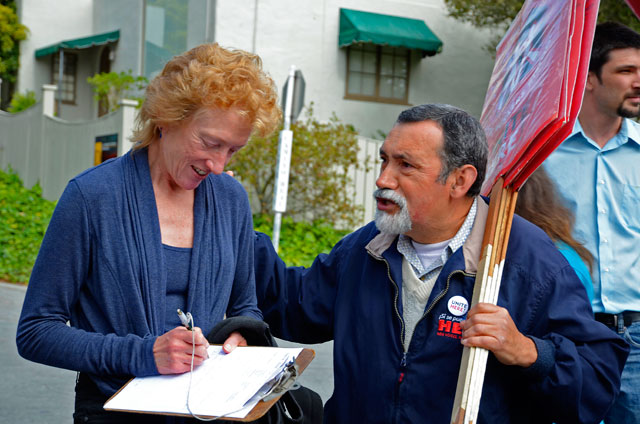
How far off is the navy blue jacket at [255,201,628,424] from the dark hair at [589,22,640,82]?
119 centimetres

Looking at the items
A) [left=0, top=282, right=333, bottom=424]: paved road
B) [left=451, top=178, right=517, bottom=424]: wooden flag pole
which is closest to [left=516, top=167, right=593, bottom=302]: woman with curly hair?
[left=451, top=178, right=517, bottom=424]: wooden flag pole

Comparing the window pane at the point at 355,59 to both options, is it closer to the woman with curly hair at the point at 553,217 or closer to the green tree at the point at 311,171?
the green tree at the point at 311,171

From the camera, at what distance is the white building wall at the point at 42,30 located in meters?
22.9

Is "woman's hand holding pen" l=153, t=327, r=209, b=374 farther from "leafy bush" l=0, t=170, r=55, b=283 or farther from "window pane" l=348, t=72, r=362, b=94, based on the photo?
"window pane" l=348, t=72, r=362, b=94

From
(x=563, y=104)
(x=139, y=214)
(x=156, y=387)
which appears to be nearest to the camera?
(x=563, y=104)

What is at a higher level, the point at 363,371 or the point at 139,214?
the point at 139,214

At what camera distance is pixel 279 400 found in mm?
2701

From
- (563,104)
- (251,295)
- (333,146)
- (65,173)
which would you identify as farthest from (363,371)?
(65,173)

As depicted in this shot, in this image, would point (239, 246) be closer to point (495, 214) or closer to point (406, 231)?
point (406, 231)

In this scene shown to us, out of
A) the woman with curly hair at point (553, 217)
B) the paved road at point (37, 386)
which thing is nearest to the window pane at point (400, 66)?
the paved road at point (37, 386)

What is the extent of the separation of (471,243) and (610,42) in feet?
4.92

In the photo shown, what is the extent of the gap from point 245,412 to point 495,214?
1022 millimetres

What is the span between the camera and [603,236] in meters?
3.47

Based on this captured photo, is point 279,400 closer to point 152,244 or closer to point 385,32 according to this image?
point 152,244
